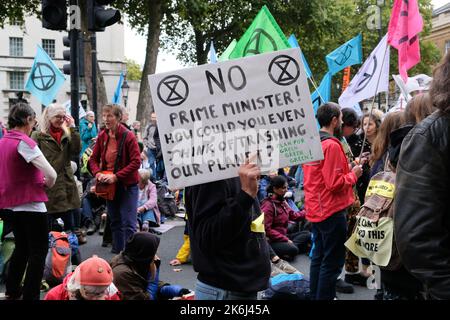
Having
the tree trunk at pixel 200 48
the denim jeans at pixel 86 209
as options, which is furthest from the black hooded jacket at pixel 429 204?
the tree trunk at pixel 200 48

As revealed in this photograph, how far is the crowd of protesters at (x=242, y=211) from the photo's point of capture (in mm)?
1958

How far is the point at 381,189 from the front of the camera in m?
3.55

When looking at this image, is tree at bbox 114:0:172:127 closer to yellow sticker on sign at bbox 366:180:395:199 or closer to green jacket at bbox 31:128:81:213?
green jacket at bbox 31:128:81:213

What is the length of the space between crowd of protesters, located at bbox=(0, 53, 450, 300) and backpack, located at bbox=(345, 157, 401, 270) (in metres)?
0.03

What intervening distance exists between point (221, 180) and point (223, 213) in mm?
186

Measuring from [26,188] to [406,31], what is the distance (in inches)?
176

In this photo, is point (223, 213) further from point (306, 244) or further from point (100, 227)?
point (100, 227)

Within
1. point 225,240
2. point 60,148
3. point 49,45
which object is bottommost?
point 225,240

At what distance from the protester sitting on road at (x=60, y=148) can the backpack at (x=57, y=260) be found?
558 mm

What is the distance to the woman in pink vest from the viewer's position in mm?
4746

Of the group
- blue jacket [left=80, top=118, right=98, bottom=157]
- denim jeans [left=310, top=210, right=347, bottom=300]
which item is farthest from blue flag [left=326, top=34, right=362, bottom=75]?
denim jeans [left=310, top=210, right=347, bottom=300]

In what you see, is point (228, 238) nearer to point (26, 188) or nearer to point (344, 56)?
point (26, 188)

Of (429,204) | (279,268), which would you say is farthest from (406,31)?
(429,204)

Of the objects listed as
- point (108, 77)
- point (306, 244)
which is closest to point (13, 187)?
point (306, 244)
